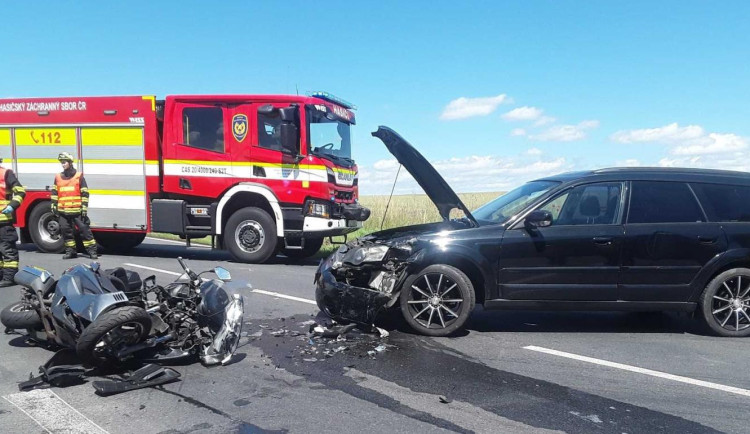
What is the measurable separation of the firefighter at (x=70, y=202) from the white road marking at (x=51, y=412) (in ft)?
23.0

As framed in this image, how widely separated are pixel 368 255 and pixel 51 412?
282 cm

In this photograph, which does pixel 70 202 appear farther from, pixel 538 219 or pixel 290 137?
pixel 538 219

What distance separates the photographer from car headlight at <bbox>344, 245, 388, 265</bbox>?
16.7 feet

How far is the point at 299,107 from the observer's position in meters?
9.38

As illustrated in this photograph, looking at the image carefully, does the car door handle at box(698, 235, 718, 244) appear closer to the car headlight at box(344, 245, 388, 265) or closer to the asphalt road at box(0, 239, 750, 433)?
the asphalt road at box(0, 239, 750, 433)

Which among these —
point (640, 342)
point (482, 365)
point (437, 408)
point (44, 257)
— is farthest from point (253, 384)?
point (44, 257)

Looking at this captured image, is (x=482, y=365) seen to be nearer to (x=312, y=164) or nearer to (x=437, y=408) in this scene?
(x=437, y=408)

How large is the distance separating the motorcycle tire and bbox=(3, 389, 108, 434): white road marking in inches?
38.2

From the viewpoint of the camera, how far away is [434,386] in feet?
12.5

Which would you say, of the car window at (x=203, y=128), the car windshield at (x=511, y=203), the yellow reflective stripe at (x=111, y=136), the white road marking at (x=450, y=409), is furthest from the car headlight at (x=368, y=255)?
the yellow reflective stripe at (x=111, y=136)

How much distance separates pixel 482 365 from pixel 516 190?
248cm

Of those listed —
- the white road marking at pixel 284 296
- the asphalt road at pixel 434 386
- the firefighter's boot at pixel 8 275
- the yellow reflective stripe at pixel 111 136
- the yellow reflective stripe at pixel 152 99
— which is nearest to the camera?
the asphalt road at pixel 434 386

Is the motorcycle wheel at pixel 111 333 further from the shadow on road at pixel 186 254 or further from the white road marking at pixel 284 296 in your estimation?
the shadow on road at pixel 186 254

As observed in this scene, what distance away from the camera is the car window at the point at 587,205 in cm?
518
